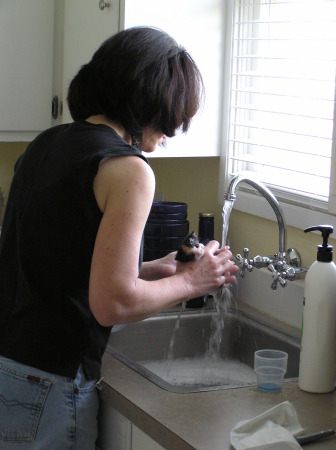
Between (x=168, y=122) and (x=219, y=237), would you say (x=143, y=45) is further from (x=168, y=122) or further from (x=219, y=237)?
(x=219, y=237)

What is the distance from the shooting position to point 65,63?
2.68 metres

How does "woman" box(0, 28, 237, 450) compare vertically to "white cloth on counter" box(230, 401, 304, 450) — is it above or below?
above

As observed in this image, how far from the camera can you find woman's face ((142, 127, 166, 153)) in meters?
1.64

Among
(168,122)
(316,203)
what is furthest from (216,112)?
(168,122)

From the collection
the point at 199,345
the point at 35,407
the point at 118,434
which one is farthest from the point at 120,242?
the point at 199,345

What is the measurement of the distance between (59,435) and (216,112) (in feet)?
4.12

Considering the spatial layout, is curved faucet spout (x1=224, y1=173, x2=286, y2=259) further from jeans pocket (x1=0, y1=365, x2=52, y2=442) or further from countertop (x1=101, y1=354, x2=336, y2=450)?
jeans pocket (x1=0, y1=365, x2=52, y2=442)

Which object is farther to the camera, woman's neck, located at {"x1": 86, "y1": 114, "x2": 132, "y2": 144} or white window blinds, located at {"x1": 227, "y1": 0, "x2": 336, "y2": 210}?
white window blinds, located at {"x1": 227, "y1": 0, "x2": 336, "y2": 210}

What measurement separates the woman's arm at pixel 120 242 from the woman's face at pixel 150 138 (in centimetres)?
20

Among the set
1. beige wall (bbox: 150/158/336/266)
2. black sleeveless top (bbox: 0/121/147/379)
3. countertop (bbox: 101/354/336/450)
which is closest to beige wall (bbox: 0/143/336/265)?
beige wall (bbox: 150/158/336/266)

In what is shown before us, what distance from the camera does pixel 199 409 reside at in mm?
1632

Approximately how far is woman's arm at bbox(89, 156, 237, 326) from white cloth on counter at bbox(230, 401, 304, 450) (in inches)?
10.5

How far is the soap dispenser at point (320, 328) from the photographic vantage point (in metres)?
1.72

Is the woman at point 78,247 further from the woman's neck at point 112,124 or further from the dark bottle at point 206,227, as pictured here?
the dark bottle at point 206,227
